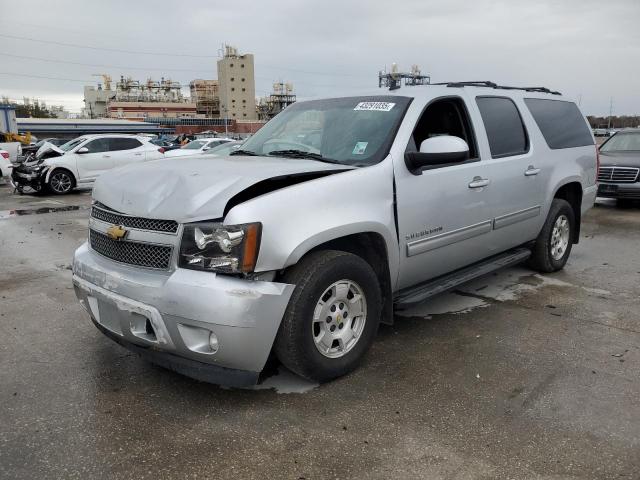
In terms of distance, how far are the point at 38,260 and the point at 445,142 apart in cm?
553

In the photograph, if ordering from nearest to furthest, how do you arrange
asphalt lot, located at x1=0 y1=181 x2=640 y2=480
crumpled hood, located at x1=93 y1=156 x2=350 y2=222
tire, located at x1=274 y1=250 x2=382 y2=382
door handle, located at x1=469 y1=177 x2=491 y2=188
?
1. asphalt lot, located at x1=0 y1=181 x2=640 y2=480
2. crumpled hood, located at x1=93 y1=156 x2=350 y2=222
3. tire, located at x1=274 y1=250 x2=382 y2=382
4. door handle, located at x1=469 y1=177 x2=491 y2=188

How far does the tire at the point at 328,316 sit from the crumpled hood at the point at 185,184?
1.82ft

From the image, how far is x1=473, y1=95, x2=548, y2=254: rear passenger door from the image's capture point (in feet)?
14.7

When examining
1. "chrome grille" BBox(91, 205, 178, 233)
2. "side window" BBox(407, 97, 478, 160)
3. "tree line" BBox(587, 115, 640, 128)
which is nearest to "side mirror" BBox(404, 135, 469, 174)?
"side window" BBox(407, 97, 478, 160)

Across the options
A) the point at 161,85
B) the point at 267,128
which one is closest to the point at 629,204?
the point at 267,128

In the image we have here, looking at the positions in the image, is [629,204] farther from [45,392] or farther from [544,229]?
[45,392]

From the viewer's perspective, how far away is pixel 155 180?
316cm

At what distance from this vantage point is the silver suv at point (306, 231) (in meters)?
2.81

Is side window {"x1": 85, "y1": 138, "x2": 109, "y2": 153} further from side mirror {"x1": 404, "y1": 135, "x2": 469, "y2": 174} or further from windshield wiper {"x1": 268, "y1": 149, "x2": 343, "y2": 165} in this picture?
side mirror {"x1": 404, "y1": 135, "x2": 469, "y2": 174}

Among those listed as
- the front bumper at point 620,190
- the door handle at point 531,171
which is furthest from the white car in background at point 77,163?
the door handle at point 531,171

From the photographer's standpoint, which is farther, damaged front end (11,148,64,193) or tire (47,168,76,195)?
tire (47,168,76,195)

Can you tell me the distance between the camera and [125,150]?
52.6 feet

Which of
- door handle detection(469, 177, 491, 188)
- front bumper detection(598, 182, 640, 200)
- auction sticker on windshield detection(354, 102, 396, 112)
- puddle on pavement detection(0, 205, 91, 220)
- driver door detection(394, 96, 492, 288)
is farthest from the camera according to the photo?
puddle on pavement detection(0, 205, 91, 220)

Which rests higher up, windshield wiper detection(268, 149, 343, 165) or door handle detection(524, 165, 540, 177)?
windshield wiper detection(268, 149, 343, 165)
